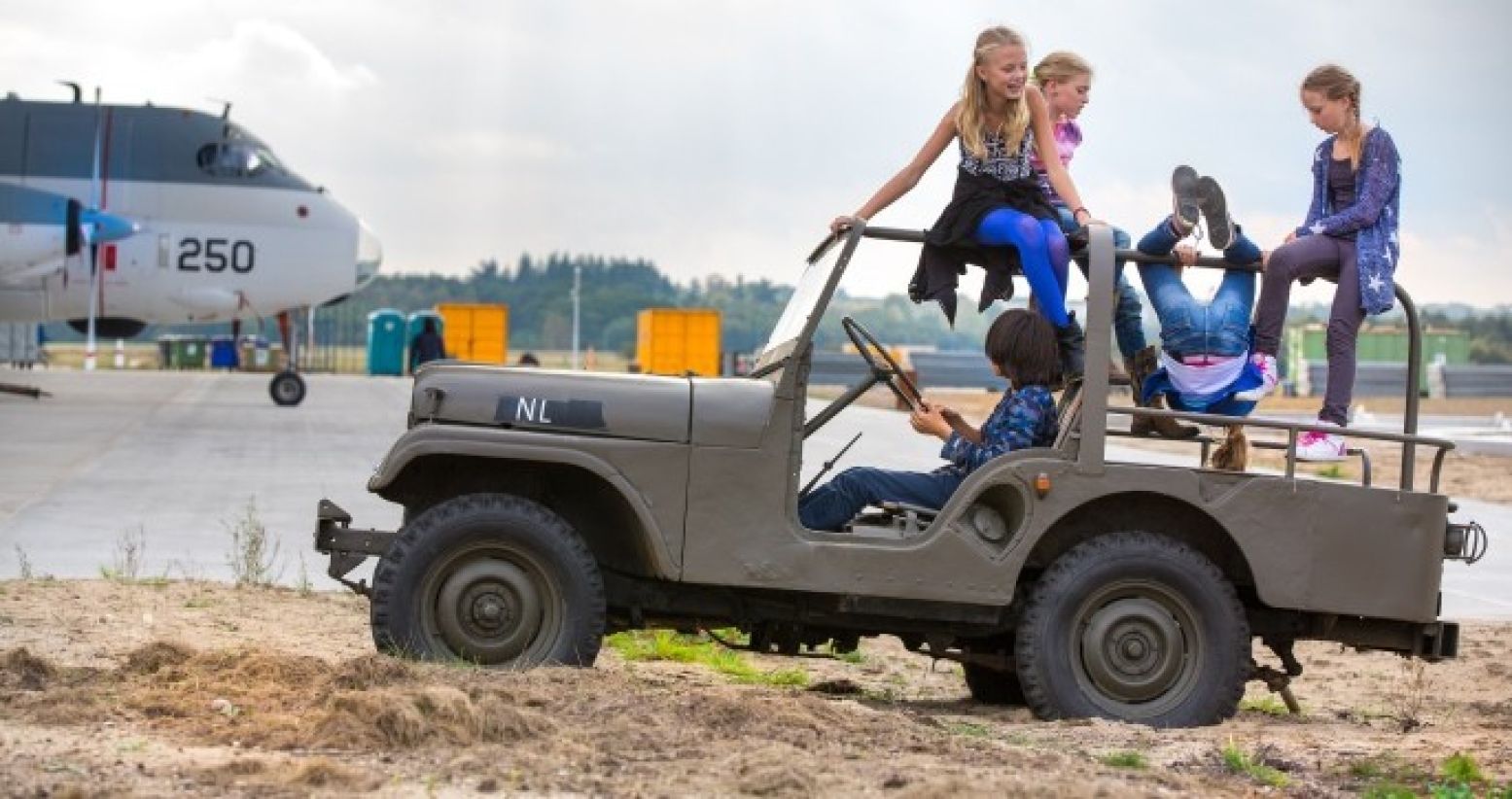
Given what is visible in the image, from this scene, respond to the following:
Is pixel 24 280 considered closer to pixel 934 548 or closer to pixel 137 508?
pixel 137 508

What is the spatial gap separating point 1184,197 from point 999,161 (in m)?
0.71

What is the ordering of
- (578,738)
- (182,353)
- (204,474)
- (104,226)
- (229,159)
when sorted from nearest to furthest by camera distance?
(578,738)
(204,474)
(104,226)
(229,159)
(182,353)

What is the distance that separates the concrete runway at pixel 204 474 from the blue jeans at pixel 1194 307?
2106 millimetres

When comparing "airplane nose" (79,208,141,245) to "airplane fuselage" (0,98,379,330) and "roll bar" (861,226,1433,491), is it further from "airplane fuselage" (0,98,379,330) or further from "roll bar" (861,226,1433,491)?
"roll bar" (861,226,1433,491)

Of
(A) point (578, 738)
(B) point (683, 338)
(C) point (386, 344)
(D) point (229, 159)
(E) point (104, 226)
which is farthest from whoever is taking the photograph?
(C) point (386, 344)

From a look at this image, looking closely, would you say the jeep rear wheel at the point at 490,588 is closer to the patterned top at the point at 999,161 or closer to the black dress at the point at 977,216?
the black dress at the point at 977,216

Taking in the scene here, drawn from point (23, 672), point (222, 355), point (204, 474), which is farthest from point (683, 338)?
point (23, 672)

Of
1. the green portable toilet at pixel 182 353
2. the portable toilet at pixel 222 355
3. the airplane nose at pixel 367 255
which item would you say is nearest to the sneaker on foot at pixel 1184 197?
the airplane nose at pixel 367 255

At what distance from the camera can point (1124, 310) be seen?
9234 millimetres

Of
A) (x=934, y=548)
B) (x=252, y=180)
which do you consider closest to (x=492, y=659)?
(x=934, y=548)

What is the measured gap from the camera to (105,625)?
10648 mm

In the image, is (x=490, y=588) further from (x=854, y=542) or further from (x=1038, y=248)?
(x=1038, y=248)

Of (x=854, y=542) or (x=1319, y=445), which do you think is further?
(x=1319, y=445)

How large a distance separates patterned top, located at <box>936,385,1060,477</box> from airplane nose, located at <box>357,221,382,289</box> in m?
30.6
